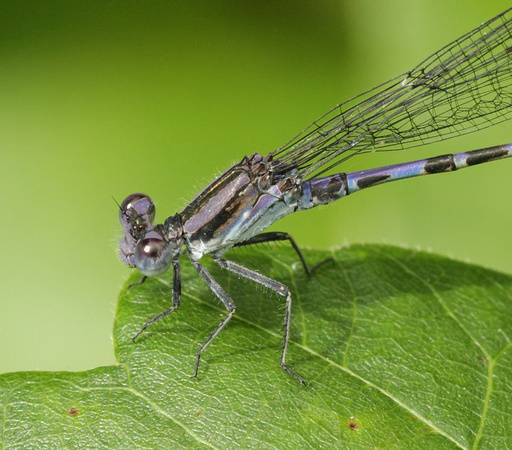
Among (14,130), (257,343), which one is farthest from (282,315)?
(14,130)

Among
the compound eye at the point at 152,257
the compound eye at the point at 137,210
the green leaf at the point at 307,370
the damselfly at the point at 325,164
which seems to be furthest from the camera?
the compound eye at the point at 137,210

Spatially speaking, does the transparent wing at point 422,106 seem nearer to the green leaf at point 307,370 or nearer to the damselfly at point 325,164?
the damselfly at point 325,164

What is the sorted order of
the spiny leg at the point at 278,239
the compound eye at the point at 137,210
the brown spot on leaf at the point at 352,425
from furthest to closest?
the spiny leg at the point at 278,239, the compound eye at the point at 137,210, the brown spot on leaf at the point at 352,425

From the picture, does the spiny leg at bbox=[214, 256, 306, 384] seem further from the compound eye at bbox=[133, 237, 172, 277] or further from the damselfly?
the compound eye at bbox=[133, 237, 172, 277]

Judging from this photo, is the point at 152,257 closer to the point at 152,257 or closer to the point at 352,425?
the point at 152,257

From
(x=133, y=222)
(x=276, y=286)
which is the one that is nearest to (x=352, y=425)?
(x=276, y=286)

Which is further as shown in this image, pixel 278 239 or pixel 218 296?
pixel 278 239

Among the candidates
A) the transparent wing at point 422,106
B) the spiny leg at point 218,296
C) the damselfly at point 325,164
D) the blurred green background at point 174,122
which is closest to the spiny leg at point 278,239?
the damselfly at point 325,164
